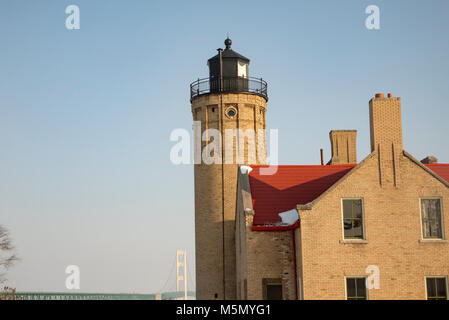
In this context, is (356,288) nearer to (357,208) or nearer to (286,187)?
(357,208)

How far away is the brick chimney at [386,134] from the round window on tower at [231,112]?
19.9 metres

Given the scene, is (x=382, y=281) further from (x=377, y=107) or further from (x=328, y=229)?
(x=377, y=107)

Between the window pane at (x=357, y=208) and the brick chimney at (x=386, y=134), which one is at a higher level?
the brick chimney at (x=386, y=134)

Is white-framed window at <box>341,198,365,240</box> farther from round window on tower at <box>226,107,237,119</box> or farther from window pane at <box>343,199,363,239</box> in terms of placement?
round window on tower at <box>226,107,237,119</box>

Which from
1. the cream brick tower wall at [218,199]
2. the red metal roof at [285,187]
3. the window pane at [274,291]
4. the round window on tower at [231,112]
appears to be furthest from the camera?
the round window on tower at [231,112]

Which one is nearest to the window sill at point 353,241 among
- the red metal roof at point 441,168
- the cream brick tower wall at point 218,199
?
the red metal roof at point 441,168

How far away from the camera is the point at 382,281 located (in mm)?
26609

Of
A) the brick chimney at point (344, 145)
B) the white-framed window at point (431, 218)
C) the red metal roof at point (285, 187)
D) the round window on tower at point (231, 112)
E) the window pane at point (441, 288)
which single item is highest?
the round window on tower at point (231, 112)

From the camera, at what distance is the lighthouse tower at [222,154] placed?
4378cm

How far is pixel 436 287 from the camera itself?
87.9ft

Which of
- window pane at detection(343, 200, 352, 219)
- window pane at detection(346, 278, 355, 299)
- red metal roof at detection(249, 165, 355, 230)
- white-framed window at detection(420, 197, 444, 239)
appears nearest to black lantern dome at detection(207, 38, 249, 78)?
red metal roof at detection(249, 165, 355, 230)

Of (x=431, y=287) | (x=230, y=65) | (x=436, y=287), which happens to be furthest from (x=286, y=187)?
(x=230, y=65)

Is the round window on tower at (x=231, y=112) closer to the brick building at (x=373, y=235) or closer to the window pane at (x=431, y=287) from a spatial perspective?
the brick building at (x=373, y=235)

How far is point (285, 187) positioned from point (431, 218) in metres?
8.46
